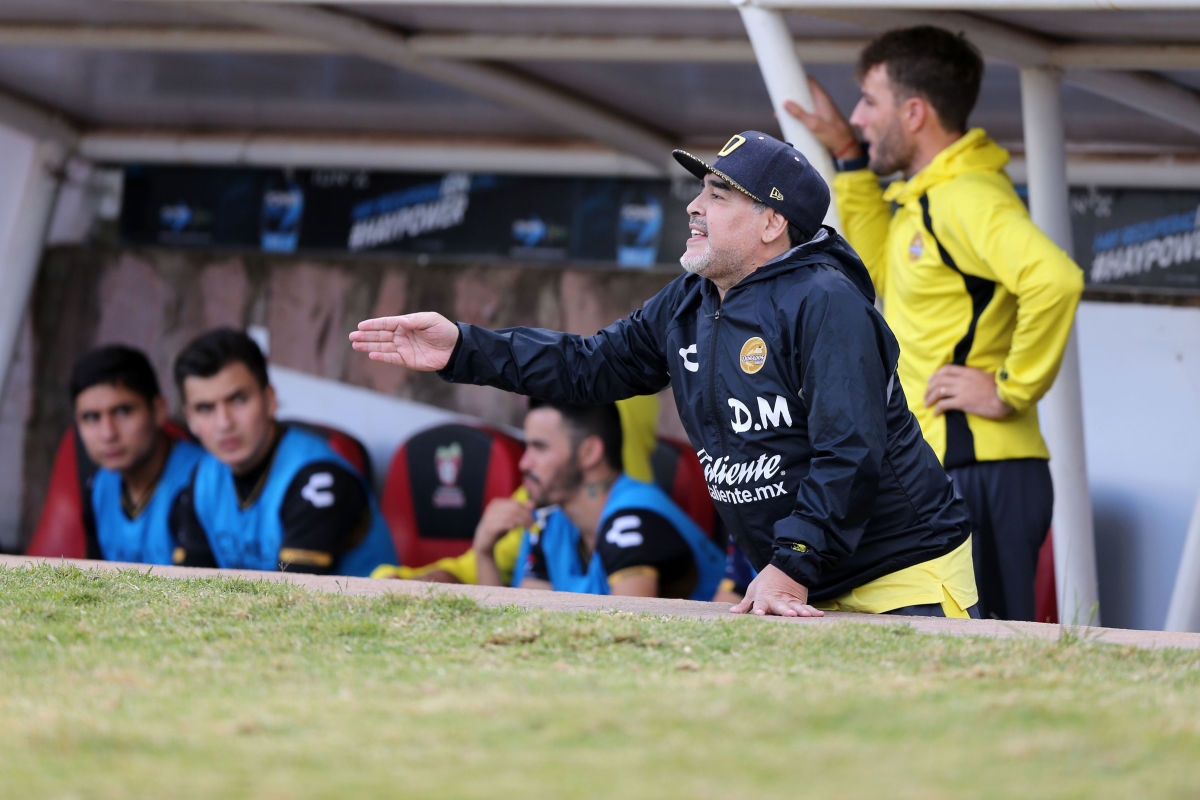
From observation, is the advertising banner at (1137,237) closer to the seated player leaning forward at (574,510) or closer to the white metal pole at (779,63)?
the seated player leaning forward at (574,510)

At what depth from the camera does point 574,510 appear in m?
5.71

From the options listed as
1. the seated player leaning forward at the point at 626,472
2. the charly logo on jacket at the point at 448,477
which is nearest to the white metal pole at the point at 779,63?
the seated player leaning forward at the point at 626,472

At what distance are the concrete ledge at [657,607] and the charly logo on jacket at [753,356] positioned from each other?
460mm

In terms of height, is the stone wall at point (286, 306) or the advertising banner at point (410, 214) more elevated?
the advertising banner at point (410, 214)

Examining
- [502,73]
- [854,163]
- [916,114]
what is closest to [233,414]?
[502,73]

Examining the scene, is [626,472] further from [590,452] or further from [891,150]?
[891,150]

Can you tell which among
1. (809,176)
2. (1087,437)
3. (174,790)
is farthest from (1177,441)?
(174,790)

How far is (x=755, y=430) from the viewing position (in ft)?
9.60

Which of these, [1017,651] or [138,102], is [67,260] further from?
[1017,651]

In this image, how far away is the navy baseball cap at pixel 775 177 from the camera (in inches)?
118

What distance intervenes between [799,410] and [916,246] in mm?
1229

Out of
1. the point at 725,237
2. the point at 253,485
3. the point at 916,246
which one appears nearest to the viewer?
the point at 725,237

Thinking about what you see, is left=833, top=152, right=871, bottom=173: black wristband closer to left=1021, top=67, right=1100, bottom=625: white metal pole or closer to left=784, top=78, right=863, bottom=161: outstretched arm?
left=784, top=78, right=863, bottom=161: outstretched arm

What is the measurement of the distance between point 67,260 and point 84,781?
20.1 ft
